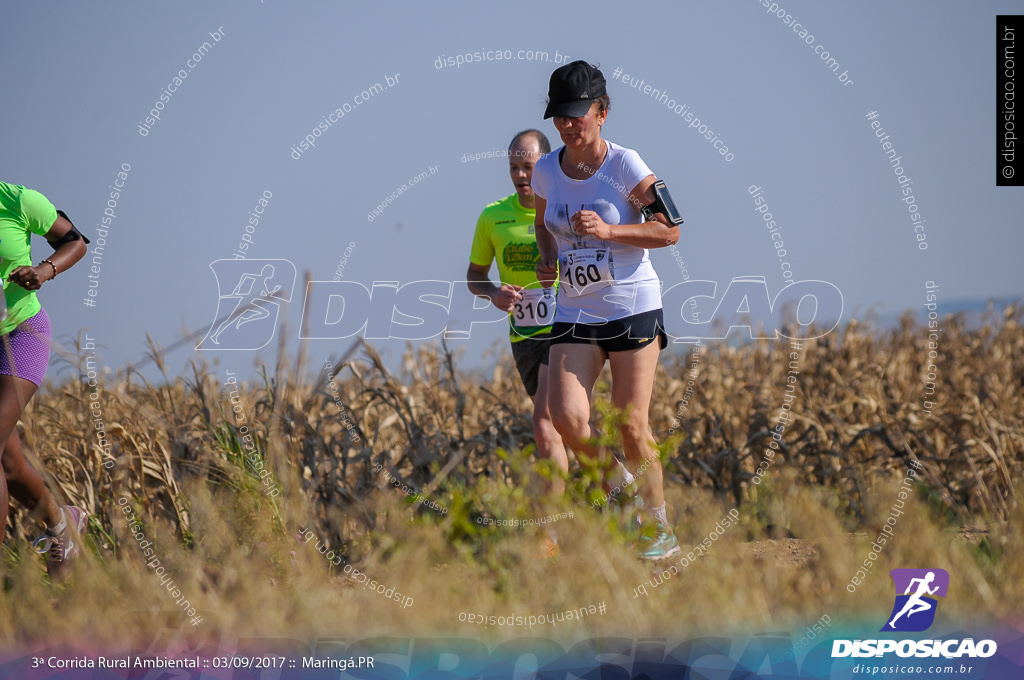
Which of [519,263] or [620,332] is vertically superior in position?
[519,263]

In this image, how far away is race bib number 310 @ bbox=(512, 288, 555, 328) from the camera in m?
5.11

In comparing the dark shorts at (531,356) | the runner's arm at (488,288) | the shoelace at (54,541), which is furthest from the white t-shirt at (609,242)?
Result: the shoelace at (54,541)

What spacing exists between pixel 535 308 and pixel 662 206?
3.63ft

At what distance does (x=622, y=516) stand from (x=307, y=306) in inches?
62.8

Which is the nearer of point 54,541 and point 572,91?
point 572,91

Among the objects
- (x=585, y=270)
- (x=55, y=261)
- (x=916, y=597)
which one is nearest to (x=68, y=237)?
(x=55, y=261)

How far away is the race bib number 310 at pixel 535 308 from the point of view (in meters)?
5.11

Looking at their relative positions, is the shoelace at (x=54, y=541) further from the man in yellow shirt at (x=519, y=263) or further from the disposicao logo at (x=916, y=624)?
the disposicao logo at (x=916, y=624)

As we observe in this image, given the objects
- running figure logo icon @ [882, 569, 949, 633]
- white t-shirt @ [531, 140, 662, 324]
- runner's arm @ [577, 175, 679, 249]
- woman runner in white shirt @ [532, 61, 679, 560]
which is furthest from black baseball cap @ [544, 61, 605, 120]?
running figure logo icon @ [882, 569, 949, 633]

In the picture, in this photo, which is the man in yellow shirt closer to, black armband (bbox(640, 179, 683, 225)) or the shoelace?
black armband (bbox(640, 179, 683, 225))

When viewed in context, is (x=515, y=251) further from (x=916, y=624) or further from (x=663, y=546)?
(x=916, y=624)

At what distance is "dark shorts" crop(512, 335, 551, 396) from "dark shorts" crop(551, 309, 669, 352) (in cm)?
57

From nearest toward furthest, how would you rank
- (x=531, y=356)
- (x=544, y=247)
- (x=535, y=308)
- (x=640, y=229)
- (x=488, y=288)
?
(x=640, y=229)
(x=544, y=247)
(x=535, y=308)
(x=531, y=356)
(x=488, y=288)

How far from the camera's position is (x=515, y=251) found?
209 inches
